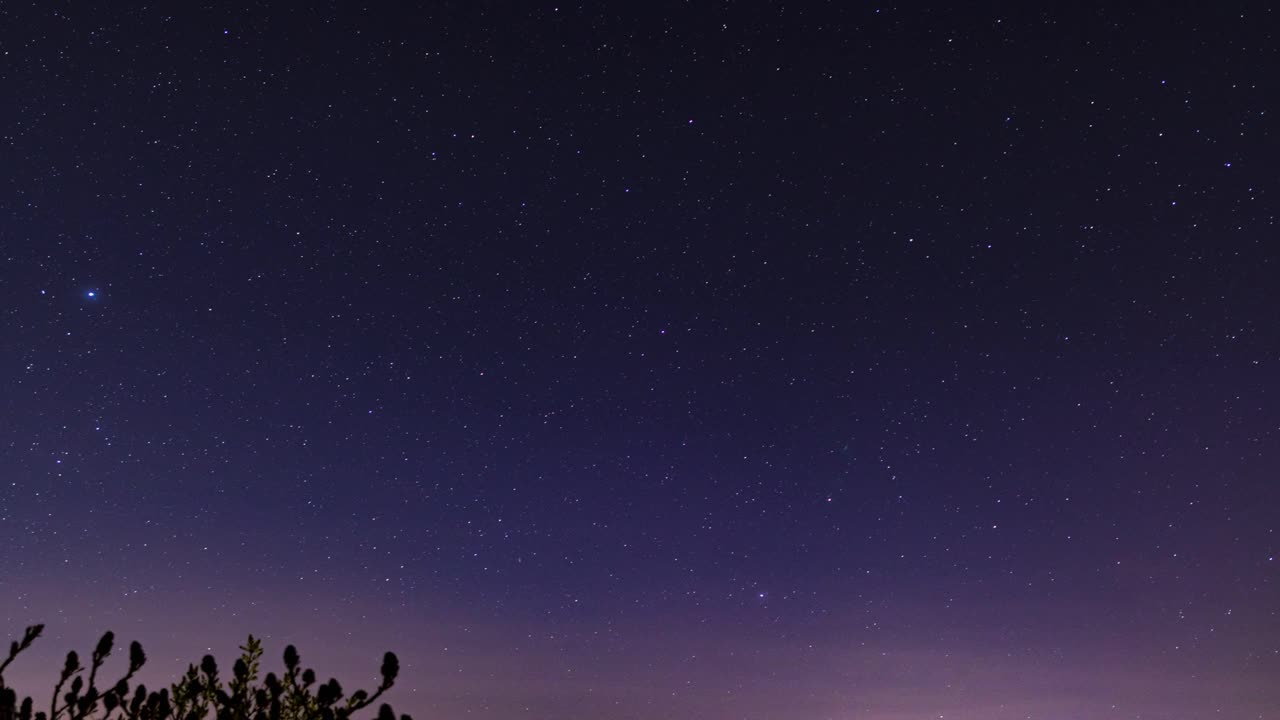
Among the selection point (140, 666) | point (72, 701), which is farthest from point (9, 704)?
point (140, 666)

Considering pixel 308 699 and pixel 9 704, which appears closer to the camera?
pixel 9 704

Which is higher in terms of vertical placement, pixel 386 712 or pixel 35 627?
pixel 35 627

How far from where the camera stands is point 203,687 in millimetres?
5531

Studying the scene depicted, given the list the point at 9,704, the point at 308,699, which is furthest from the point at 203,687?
the point at 9,704

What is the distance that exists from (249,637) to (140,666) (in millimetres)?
861

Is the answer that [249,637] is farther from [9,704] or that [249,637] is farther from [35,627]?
[9,704]

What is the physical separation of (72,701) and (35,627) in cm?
50

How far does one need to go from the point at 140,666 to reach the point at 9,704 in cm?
182

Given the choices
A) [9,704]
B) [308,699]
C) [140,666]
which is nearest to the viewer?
[9,704]

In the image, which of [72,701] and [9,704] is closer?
[9,704]

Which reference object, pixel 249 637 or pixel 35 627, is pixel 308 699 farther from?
pixel 35 627

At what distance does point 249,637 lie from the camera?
5625 mm

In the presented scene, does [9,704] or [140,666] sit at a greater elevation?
[140,666]

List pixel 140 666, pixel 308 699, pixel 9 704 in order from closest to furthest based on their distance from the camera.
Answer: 1. pixel 9 704
2. pixel 308 699
3. pixel 140 666
